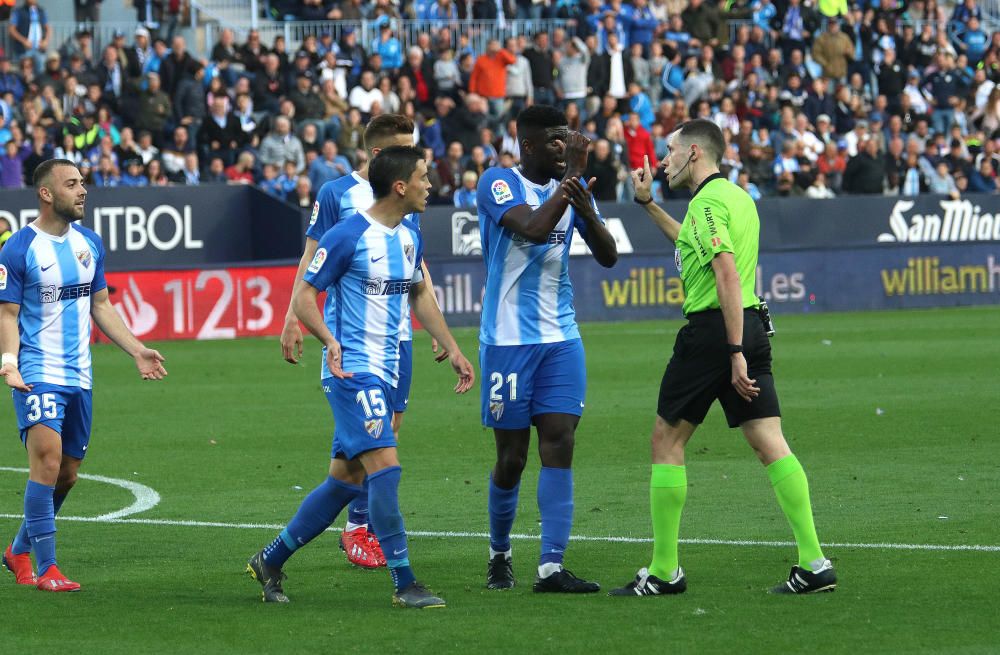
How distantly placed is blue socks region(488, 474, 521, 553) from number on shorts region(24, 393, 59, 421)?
2.04 m

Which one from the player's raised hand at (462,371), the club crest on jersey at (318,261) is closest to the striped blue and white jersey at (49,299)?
the club crest on jersey at (318,261)

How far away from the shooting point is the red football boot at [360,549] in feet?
28.6

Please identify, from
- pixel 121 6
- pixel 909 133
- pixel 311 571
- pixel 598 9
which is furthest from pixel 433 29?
pixel 311 571

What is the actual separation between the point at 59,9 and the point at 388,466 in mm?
26367

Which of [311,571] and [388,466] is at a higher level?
[388,466]

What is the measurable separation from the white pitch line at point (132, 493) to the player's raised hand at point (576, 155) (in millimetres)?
4221

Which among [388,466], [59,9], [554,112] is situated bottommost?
[388,466]

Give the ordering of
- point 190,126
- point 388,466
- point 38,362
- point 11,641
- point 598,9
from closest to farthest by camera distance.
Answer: point 11,641, point 388,466, point 38,362, point 190,126, point 598,9

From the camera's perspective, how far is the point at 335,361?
7.39 metres

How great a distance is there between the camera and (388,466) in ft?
24.2

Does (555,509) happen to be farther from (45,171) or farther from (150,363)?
(45,171)

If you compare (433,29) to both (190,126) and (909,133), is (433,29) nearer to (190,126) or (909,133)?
(190,126)

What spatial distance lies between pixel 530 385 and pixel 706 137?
1333 millimetres

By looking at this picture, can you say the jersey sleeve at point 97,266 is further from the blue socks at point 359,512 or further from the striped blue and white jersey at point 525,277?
the striped blue and white jersey at point 525,277
